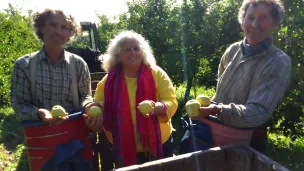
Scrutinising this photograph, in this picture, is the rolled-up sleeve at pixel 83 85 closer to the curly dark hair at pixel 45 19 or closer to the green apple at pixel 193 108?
the curly dark hair at pixel 45 19

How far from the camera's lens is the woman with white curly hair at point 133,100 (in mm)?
2215

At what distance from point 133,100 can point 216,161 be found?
716 mm

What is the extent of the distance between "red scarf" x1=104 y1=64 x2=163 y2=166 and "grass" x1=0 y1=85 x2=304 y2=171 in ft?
5.80

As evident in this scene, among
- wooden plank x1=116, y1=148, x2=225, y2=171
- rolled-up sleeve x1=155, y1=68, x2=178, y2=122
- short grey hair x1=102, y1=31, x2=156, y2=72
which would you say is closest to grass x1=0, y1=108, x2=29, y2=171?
short grey hair x1=102, y1=31, x2=156, y2=72

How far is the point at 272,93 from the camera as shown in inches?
70.6

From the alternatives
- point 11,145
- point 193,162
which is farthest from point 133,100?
point 11,145

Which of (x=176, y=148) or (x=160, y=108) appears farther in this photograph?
(x=176, y=148)

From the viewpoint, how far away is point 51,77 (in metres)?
2.20

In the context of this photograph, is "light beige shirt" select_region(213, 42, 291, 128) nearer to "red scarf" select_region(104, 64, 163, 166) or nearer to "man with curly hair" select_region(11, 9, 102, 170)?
"red scarf" select_region(104, 64, 163, 166)

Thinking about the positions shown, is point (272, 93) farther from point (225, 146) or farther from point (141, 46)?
point (141, 46)

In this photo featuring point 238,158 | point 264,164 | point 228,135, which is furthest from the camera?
point 228,135

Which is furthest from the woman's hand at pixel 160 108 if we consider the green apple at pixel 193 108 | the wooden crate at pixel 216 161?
the wooden crate at pixel 216 161

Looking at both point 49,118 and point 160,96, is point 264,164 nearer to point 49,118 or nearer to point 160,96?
point 160,96

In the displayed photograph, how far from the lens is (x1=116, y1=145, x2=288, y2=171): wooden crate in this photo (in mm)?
1714
